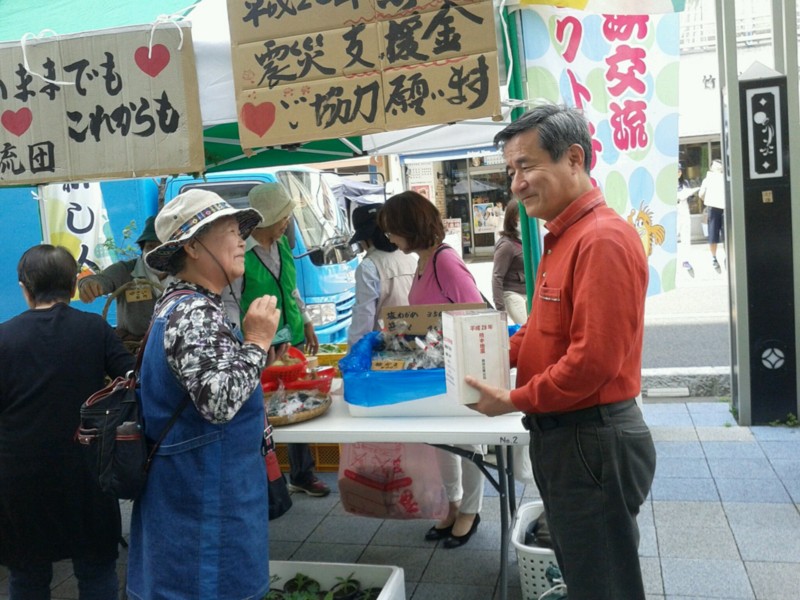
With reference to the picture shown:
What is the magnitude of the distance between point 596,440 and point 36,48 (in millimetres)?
2968

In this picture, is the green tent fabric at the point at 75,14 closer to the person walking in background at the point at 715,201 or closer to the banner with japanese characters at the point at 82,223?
the banner with japanese characters at the point at 82,223

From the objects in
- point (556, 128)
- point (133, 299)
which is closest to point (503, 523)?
point (556, 128)

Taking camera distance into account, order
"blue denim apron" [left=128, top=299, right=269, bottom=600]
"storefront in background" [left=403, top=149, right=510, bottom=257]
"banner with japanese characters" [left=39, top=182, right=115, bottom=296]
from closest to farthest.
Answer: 1. "blue denim apron" [left=128, top=299, right=269, bottom=600]
2. "banner with japanese characters" [left=39, top=182, right=115, bottom=296]
3. "storefront in background" [left=403, top=149, right=510, bottom=257]

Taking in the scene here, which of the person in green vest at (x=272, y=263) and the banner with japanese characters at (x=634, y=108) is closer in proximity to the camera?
the banner with japanese characters at (x=634, y=108)

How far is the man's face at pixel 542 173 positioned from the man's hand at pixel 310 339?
2853 millimetres

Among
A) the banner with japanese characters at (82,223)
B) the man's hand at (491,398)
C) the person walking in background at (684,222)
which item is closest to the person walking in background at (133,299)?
the banner with japanese characters at (82,223)

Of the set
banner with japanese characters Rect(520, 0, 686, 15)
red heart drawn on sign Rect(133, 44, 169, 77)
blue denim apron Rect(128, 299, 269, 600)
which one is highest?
banner with japanese characters Rect(520, 0, 686, 15)

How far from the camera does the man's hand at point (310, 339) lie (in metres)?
4.59

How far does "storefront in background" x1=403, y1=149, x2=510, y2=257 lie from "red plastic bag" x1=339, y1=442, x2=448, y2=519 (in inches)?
630

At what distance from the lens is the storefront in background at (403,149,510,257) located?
1934cm

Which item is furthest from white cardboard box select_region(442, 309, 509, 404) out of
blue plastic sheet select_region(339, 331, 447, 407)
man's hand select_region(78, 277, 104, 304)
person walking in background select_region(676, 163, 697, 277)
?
person walking in background select_region(676, 163, 697, 277)

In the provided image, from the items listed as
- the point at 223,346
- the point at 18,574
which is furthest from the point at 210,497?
the point at 18,574

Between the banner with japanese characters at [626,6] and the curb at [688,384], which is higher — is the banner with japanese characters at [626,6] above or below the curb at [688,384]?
above

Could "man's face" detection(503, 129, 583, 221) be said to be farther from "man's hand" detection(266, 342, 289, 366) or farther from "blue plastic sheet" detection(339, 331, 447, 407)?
"man's hand" detection(266, 342, 289, 366)
